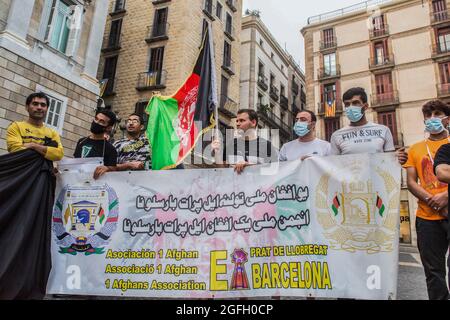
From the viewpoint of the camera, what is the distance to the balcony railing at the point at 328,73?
2620cm

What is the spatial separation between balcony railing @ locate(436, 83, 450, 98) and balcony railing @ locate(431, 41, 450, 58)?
216 centimetres

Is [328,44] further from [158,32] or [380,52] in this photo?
[158,32]

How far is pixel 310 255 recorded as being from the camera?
115 inches

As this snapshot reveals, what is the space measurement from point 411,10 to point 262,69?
1181 centimetres

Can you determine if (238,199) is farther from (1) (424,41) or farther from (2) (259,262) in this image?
(1) (424,41)

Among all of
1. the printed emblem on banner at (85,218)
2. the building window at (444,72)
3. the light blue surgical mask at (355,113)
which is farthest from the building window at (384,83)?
the printed emblem on banner at (85,218)

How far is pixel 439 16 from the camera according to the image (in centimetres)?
2358

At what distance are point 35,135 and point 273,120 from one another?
2404 centimetres

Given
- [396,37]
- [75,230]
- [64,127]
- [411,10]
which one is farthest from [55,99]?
[411,10]

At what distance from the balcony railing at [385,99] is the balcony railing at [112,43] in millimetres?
18055

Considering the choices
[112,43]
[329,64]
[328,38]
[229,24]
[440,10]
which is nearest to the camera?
[112,43]

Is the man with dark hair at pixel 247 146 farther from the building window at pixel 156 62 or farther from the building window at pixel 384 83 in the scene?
the building window at pixel 384 83

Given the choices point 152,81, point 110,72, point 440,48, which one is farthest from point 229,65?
point 440,48

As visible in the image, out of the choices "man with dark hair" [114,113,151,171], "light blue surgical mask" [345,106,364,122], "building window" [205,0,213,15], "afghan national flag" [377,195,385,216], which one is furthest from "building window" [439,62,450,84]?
"man with dark hair" [114,113,151,171]
